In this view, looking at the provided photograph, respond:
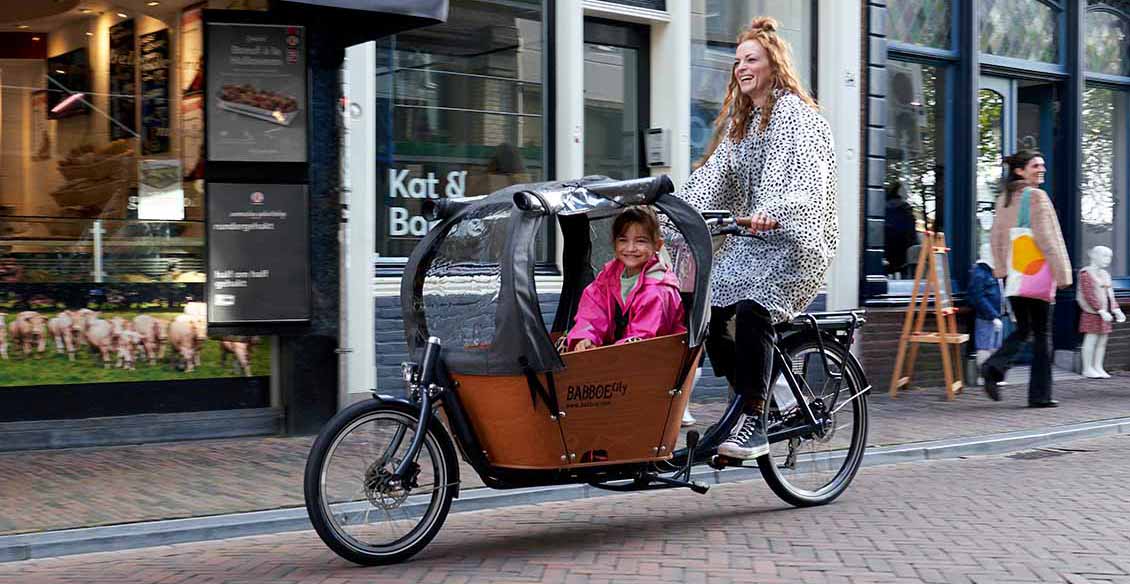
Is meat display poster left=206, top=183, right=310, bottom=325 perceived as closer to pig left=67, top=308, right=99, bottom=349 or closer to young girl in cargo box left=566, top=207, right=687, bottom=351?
pig left=67, top=308, right=99, bottom=349

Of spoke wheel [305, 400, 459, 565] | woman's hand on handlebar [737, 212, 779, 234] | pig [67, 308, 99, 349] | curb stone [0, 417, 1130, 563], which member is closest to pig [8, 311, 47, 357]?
pig [67, 308, 99, 349]

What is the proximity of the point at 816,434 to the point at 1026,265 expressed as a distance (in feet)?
16.4

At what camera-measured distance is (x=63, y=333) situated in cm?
824

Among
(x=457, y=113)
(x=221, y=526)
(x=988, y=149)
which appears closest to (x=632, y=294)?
(x=221, y=526)

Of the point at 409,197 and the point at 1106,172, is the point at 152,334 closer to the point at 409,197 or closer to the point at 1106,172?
the point at 409,197

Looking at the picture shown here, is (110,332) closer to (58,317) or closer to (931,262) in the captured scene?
(58,317)

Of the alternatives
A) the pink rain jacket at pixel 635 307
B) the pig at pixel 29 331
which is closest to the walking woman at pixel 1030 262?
the pink rain jacket at pixel 635 307

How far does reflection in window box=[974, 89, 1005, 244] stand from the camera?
13359 mm

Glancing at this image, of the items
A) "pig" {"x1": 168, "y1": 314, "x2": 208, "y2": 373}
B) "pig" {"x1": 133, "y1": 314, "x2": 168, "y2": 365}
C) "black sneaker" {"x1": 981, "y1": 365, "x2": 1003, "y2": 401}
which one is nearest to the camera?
"pig" {"x1": 133, "y1": 314, "x2": 168, "y2": 365}

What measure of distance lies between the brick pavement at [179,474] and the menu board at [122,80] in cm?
207

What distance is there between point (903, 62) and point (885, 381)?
309cm

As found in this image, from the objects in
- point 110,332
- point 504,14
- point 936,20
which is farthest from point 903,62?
point 110,332

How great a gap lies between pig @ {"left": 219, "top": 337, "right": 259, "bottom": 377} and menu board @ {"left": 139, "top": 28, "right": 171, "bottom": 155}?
1332 mm

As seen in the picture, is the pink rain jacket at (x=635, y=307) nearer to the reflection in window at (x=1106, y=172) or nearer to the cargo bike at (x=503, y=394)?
the cargo bike at (x=503, y=394)
